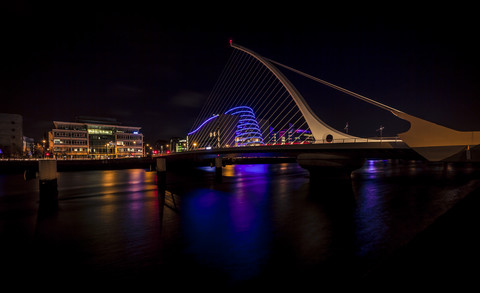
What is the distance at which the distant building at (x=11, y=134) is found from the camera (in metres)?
90.9

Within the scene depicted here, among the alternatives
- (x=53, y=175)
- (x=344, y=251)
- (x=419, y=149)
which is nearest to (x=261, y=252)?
(x=344, y=251)

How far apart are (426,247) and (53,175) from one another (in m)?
28.8

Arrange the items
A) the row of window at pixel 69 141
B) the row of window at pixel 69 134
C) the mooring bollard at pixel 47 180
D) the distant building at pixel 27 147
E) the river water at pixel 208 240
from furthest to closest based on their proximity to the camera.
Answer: the distant building at pixel 27 147 < the row of window at pixel 69 134 < the row of window at pixel 69 141 < the mooring bollard at pixel 47 180 < the river water at pixel 208 240

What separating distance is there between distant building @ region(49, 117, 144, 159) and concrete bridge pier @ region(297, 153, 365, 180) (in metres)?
77.1

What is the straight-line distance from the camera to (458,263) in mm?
6488

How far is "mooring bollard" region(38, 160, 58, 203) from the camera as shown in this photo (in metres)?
21.0

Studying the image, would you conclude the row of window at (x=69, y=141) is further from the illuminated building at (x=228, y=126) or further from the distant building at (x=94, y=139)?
the illuminated building at (x=228, y=126)

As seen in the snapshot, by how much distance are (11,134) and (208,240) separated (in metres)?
126

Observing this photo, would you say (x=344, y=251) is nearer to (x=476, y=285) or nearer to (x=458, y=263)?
(x=458, y=263)

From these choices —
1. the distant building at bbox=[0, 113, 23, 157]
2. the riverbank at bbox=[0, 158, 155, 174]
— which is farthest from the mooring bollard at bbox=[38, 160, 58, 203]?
the distant building at bbox=[0, 113, 23, 157]

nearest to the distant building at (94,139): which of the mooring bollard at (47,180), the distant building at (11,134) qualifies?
the distant building at (11,134)

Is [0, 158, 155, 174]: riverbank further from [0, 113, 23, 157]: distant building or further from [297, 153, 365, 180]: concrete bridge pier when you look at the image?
[0, 113, 23, 157]: distant building

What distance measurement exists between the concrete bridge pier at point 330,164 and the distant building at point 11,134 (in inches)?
4487

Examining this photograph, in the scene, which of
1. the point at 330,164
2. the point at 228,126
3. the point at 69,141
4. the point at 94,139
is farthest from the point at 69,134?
the point at 330,164
